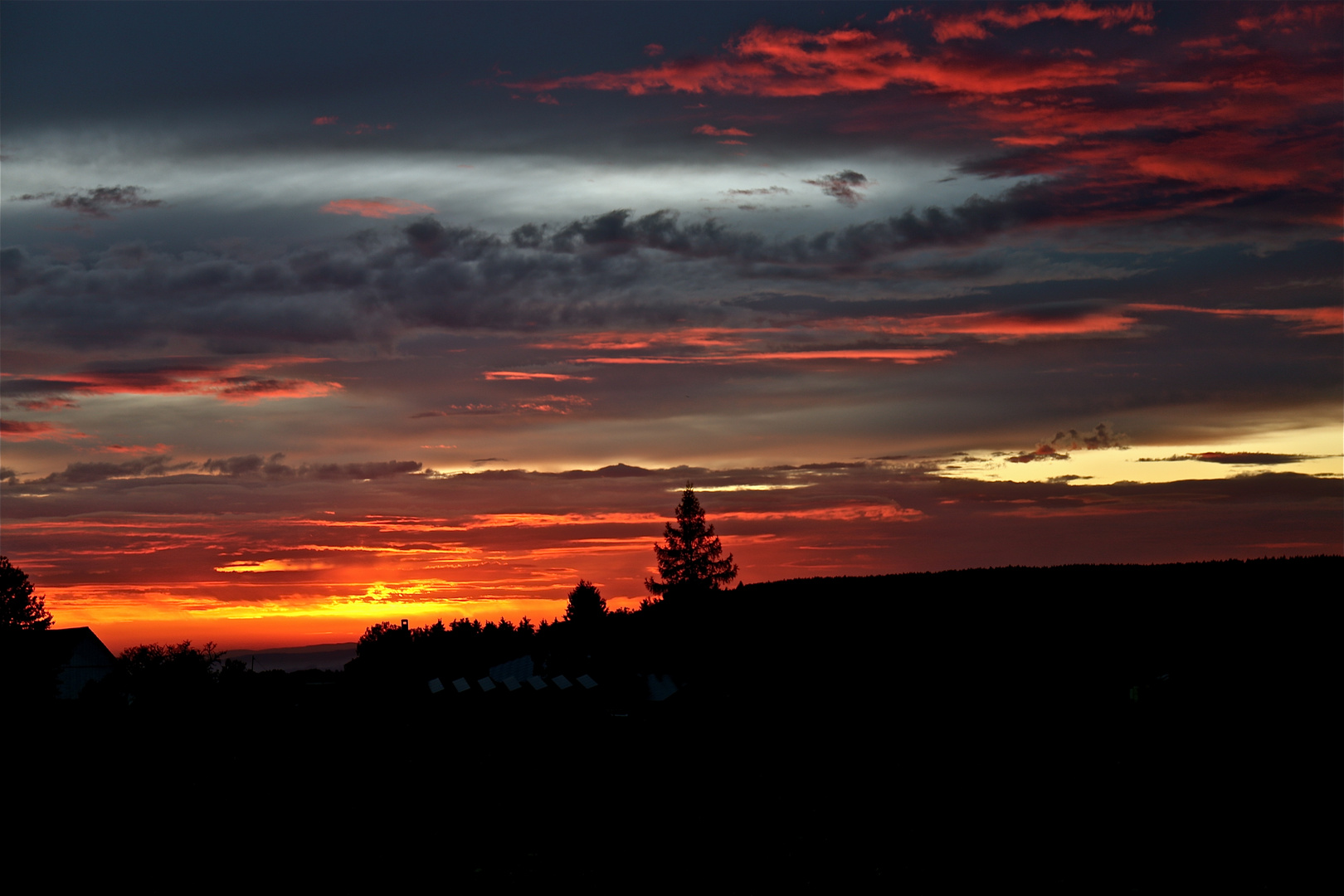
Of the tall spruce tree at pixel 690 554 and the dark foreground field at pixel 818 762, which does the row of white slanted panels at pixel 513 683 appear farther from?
the tall spruce tree at pixel 690 554

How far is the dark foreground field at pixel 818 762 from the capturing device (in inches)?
714

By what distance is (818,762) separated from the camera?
29.2 m

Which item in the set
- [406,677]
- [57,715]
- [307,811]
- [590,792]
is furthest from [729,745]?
[406,677]


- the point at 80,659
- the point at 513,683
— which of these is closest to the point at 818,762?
the point at 513,683

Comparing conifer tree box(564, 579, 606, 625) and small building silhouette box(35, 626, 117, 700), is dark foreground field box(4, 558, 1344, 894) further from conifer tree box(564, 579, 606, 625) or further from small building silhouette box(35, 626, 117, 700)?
conifer tree box(564, 579, 606, 625)

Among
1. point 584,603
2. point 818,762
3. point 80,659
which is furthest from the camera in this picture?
point 584,603

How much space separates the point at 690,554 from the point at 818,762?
7132 centimetres

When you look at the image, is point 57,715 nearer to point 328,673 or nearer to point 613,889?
point 613,889

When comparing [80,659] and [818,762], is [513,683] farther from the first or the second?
[80,659]

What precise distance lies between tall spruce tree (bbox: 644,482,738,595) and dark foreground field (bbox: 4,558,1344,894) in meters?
39.3

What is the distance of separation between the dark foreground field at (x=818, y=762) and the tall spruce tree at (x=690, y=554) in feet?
129

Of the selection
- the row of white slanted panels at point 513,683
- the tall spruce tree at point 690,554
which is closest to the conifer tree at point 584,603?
the tall spruce tree at point 690,554

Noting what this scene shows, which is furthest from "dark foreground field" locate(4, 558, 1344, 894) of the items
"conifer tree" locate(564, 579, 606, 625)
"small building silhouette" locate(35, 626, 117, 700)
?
"conifer tree" locate(564, 579, 606, 625)

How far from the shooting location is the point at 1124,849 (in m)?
18.0
